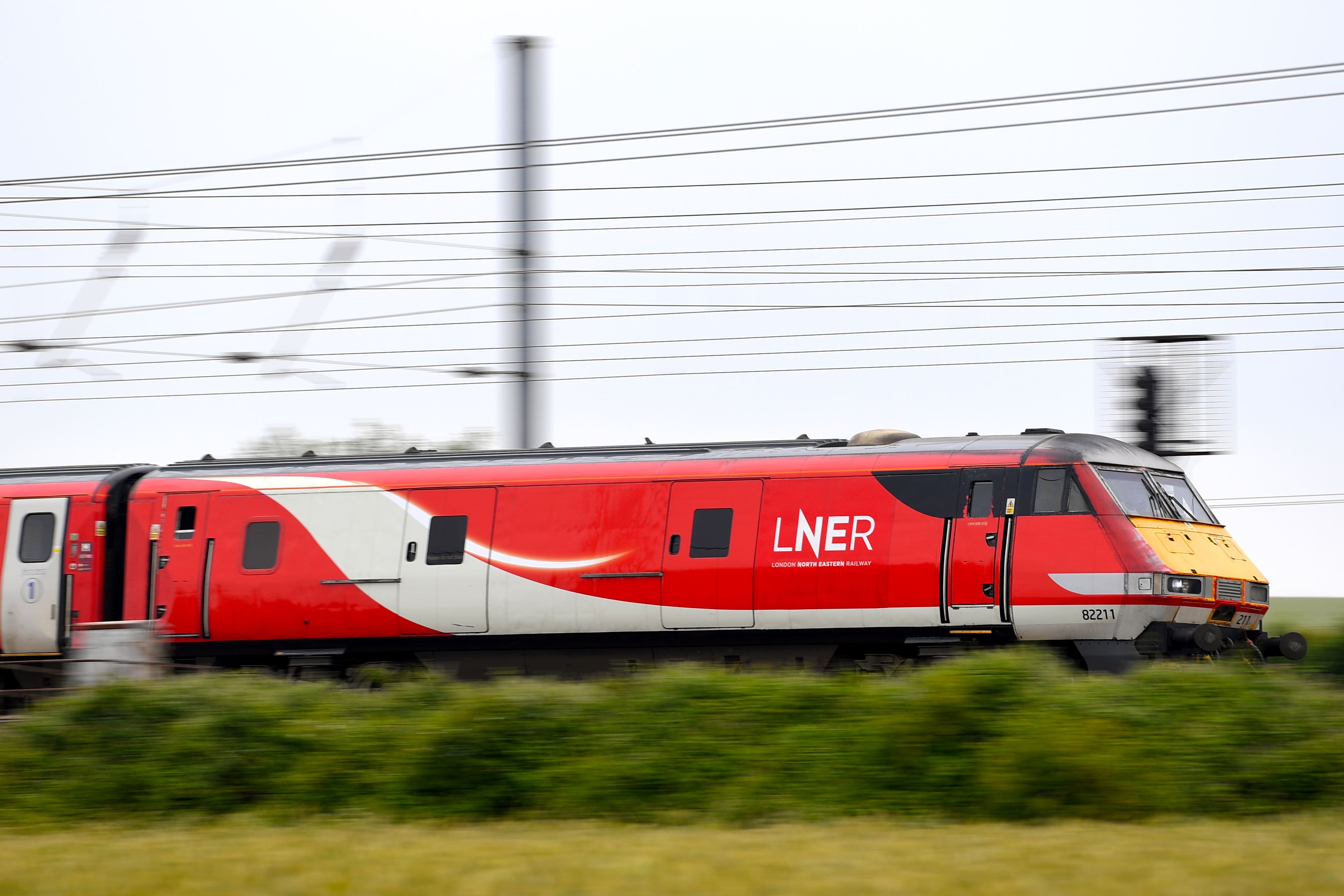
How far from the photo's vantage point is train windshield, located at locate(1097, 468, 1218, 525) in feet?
49.8

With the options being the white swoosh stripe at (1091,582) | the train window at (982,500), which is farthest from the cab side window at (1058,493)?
the white swoosh stripe at (1091,582)

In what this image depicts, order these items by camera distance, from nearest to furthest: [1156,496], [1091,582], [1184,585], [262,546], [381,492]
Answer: [1091,582] < [1184,585] < [1156,496] < [381,492] < [262,546]

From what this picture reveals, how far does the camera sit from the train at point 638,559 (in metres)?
14.9

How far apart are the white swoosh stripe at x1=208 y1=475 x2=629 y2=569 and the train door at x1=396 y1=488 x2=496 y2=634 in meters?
0.02

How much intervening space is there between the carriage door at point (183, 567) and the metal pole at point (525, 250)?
4.33 metres

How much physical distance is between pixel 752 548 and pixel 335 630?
5.50 meters

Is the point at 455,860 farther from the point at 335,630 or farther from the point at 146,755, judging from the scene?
the point at 335,630

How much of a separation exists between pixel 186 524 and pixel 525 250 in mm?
5784

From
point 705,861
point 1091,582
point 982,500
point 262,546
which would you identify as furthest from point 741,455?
point 705,861

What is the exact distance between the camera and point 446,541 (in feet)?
55.9

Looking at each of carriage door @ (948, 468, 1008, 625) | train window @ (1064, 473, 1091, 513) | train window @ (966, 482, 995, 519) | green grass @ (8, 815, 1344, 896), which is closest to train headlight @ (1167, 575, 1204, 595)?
train window @ (1064, 473, 1091, 513)

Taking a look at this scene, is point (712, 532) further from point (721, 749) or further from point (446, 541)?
point (721, 749)

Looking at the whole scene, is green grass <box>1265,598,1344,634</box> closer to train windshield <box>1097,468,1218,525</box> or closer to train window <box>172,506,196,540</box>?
train windshield <box>1097,468,1218,525</box>

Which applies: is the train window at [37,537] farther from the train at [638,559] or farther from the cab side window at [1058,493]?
the cab side window at [1058,493]
